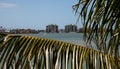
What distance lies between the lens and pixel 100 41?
2293 mm

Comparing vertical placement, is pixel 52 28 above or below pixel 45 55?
above

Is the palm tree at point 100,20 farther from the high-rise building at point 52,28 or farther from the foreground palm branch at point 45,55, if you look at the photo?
the high-rise building at point 52,28

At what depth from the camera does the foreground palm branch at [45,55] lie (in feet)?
6.47

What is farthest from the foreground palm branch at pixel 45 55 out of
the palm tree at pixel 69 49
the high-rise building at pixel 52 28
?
the high-rise building at pixel 52 28

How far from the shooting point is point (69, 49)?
84.0 inches

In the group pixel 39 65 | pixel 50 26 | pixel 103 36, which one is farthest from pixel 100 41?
pixel 50 26

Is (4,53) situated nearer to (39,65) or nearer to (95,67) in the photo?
(39,65)

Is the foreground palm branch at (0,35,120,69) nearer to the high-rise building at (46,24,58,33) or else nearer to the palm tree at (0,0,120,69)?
the palm tree at (0,0,120,69)

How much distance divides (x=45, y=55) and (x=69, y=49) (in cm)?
23

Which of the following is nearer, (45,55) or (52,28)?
(45,55)

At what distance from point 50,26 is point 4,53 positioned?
2743mm

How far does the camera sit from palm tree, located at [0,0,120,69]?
198 cm

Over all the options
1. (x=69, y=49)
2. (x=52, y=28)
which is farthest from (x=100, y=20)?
(x=52, y=28)

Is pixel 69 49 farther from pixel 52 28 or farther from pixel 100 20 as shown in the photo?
pixel 52 28
